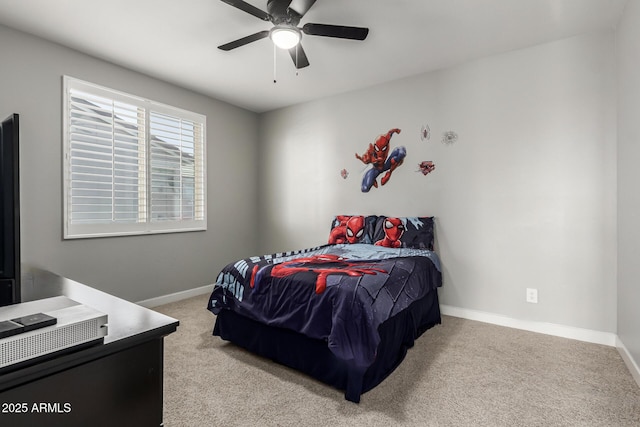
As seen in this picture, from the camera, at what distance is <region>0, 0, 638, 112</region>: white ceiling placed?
2355mm

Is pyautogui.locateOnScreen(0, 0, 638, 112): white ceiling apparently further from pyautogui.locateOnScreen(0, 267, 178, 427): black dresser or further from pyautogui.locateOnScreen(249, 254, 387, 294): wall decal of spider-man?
pyautogui.locateOnScreen(0, 267, 178, 427): black dresser

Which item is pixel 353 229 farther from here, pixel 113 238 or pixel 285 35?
pixel 113 238

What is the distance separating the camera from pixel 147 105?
352 cm

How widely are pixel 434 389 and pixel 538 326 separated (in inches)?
61.1

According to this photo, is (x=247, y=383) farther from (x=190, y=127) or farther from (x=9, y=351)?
(x=190, y=127)

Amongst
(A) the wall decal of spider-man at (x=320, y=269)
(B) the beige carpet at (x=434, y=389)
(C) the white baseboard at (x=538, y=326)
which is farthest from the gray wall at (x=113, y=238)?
(C) the white baseboard at (x=538, y=326)

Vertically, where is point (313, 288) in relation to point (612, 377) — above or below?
above

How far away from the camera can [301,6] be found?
2180 mm

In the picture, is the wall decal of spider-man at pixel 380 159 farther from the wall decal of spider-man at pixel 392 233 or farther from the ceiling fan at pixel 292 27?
the ceiling fan at pixel 292 27

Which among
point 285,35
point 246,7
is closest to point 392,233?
point 285,35

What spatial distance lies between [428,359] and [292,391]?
103 centimetres

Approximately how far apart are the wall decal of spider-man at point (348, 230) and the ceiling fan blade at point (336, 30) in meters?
2.04

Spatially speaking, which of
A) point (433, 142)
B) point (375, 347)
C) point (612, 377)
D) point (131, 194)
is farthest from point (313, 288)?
point (131, 194)

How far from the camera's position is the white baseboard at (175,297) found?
11.5ft
